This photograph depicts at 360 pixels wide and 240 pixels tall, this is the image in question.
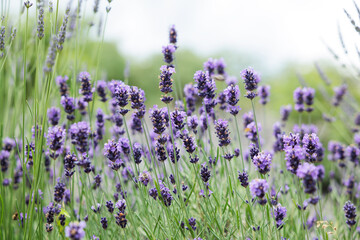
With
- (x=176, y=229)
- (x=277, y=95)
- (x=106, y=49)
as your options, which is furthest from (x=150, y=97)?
(x=176, y=229)

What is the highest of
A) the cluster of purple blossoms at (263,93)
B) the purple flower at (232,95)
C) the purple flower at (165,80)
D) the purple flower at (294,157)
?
the cluster of purple blossoms at (263,93)

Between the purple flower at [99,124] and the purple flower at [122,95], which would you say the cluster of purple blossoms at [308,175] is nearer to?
the purple flower at [122,95]

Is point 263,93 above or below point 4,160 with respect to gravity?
above

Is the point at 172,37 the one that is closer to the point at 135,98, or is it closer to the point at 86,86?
the point at 86,86

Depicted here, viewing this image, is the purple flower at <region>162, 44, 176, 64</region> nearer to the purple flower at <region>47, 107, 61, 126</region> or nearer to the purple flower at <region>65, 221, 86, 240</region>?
the purple flower at <region>47, 107, 61, 126</region>

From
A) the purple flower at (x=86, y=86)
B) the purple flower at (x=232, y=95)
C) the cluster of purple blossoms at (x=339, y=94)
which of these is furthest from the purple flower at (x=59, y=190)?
the cluster of purple blossoms at (x=339, y=94)

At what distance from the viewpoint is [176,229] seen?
→ 1.79m

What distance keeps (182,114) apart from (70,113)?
66 centimetres

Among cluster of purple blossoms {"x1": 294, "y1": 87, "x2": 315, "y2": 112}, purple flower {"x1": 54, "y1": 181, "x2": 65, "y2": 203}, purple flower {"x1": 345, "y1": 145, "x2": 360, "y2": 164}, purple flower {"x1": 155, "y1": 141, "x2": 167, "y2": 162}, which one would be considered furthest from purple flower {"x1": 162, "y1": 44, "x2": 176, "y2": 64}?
purple flower {"x1": 345, "y1": 145, "x2": 360, "y2": 164}

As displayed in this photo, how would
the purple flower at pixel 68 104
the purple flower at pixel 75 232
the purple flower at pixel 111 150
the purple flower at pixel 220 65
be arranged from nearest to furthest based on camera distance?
the purple flower at pixel 75 232, the purple flower at pixel 111 150, the purple flower at pixel 68 104, the purple flower at pixel 220 65

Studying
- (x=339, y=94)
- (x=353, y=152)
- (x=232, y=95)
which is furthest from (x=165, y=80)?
(x=339, y=94)

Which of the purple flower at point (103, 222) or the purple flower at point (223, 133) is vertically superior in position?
the purple flower at point (223, 133)

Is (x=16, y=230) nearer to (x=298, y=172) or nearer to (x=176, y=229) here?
(x=176, y=229)

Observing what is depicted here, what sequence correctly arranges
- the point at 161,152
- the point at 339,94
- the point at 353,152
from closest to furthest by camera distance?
the point at 161,152
the point at 353,152
the point at 339,94
